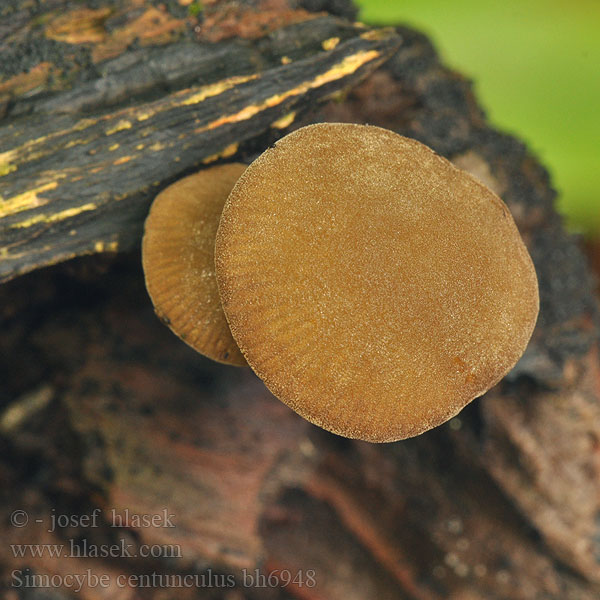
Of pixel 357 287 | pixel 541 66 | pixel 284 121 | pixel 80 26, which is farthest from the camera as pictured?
pixel 541 66

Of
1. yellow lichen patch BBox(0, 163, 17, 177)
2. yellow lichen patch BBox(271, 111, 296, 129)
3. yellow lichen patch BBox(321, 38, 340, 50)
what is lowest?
yellow lichen patch BBox(271, 111, 296, 129)

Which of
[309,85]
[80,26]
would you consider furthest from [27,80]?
[309,85]

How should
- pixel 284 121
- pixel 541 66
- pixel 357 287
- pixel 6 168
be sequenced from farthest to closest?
1. pixel 541 66
2. pixel 284 121
3. pixel 6 168
4. pixel 357 287

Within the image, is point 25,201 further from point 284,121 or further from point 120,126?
point 284,121

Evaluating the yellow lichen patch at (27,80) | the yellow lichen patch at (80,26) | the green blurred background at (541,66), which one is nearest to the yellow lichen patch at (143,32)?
the yellow lichen patch at (80,26)

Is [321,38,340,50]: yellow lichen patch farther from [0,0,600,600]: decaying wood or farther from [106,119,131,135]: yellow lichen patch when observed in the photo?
[106,119,131,135]: yellow lichen patch

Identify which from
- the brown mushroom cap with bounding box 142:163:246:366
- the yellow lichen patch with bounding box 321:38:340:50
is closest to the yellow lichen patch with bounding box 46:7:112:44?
the brown mushroom cap with bounding box 142:163:246:366
